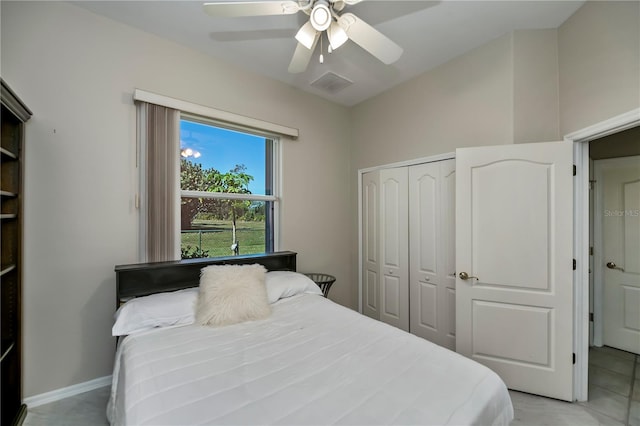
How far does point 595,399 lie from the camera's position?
2.10 meters

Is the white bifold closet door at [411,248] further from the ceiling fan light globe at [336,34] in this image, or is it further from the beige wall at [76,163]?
the beige wall at [76,163]

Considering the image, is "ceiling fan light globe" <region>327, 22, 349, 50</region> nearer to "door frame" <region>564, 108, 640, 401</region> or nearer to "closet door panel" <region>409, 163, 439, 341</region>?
"closet door panel" <region>409, 163, 439, 341</region>

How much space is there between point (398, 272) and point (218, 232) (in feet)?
6.80

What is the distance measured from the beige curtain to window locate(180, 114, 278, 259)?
148 mm

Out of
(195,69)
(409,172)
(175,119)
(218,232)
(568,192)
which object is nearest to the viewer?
(568,192)

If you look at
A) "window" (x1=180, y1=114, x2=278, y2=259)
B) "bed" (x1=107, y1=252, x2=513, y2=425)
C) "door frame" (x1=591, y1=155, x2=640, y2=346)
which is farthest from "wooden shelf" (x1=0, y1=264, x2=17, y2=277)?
"door frame" (x1=591, y1=155, x2=640, y2=346)

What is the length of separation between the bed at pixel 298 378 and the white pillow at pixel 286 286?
0.36 m

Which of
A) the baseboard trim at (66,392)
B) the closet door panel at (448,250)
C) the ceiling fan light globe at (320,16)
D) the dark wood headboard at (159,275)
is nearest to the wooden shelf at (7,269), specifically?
the dark wood headboard at (159,275)

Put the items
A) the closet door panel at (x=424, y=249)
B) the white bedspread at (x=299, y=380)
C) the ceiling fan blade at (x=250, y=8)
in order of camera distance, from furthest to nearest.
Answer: the closet door panel at (x=424, y=249)
the ceiling fan blade at (x=250, y=8)
the white bedspread at (x=299, y=380)

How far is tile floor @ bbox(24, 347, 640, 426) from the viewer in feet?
5.99

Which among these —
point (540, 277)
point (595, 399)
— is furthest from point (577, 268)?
point (595, 399)

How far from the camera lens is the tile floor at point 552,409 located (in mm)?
1825

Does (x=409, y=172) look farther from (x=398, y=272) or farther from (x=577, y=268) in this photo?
(x=577, y=268)

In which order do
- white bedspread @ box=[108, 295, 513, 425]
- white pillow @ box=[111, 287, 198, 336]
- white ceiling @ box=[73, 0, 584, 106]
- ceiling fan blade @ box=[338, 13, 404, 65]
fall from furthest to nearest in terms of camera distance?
1. white ceiling @ box=[73, 0, 584, 106]
2. white pillow @ box=[111, 287, 198, 336]
3. ceiling fan blade @ box=[338, 13, 404, 65]
4. white bedspread @ box=[108, 295, 513, 425]
